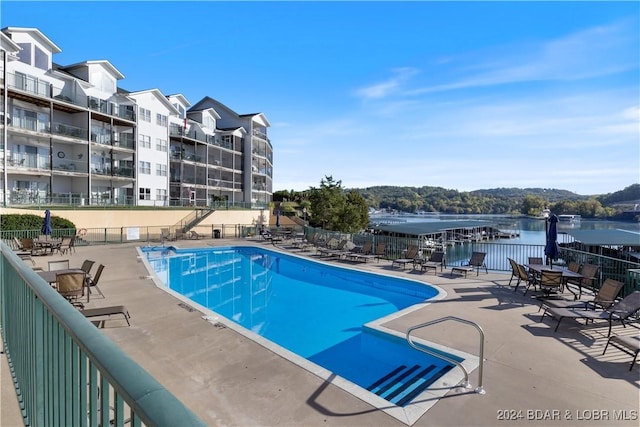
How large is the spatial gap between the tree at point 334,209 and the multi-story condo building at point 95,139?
26.0 ft

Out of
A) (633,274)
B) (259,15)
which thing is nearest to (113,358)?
(633,274)

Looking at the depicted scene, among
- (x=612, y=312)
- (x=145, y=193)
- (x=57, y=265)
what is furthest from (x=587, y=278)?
(x=145, y=193)

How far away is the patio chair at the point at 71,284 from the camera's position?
28.8ft

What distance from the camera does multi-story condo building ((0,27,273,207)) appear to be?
2750cm

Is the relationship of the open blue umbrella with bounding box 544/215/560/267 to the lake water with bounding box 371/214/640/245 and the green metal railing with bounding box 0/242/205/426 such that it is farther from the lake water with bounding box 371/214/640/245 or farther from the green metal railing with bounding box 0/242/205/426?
the green metal railing with bounding box 0/242/205/426

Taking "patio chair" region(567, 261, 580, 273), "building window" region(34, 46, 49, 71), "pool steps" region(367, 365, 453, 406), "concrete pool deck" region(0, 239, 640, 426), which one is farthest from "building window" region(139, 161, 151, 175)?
"patio chair" region(567, 261, 580, 273)

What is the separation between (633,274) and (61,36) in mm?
43394

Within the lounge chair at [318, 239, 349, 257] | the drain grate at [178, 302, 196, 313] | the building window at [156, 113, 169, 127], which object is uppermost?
the building window at [156, 113, 169, 127]

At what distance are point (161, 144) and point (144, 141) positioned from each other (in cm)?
230

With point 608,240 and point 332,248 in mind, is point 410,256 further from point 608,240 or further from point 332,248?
point 608,240

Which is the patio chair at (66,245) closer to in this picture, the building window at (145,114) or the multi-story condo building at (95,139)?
the multi-story condo building at (95,139)

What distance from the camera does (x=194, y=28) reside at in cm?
1486

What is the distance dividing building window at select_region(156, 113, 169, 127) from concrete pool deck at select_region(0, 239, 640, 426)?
118 ft

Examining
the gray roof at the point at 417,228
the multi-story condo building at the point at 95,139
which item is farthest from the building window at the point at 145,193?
the gray roof at the point at 417,228
